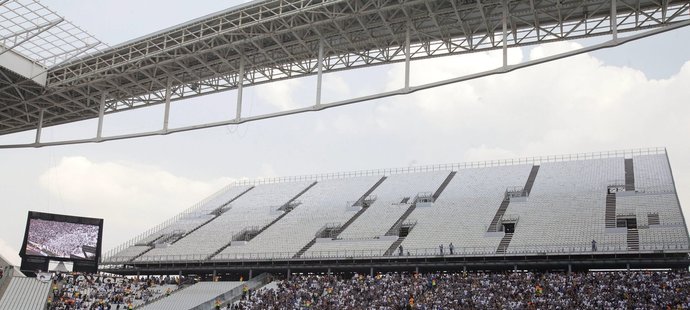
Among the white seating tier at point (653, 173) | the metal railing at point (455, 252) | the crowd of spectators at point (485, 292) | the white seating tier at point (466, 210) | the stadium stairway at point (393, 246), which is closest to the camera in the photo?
the crowd of spectators at point (485, 292)

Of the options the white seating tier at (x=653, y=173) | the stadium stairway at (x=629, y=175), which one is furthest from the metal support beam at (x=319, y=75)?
the white seating tier at (x=653, y=173)

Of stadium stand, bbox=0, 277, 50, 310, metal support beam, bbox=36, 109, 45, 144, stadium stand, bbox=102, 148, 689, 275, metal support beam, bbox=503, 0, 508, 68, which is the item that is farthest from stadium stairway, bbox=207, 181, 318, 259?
metal support beam, bbox=503, 0, 508, 68

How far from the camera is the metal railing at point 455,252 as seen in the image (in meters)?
39.6

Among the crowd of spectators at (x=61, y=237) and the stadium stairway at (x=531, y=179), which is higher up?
the stadium stairway at (x=531, y=179)

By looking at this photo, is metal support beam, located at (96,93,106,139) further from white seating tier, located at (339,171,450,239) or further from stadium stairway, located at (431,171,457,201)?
stadium stairway, located at (431,171,457,201)

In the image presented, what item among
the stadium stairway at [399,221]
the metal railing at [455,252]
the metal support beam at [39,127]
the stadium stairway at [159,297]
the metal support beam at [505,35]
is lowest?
the stadium stairway at [159,297]

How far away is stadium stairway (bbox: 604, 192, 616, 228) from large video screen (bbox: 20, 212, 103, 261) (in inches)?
A: 1189

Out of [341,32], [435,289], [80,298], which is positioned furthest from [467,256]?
[80,298]

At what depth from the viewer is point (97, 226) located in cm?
4644

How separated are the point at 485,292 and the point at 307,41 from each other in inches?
664

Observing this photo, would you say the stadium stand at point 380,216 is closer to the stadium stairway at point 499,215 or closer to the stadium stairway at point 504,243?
the stadium stairway at point 499,215

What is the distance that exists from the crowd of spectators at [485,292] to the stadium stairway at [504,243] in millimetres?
1519

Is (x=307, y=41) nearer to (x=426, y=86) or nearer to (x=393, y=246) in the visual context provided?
(x=426, y=86)

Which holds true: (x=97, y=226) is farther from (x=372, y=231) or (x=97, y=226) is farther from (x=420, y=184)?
(x=420, y=184)
